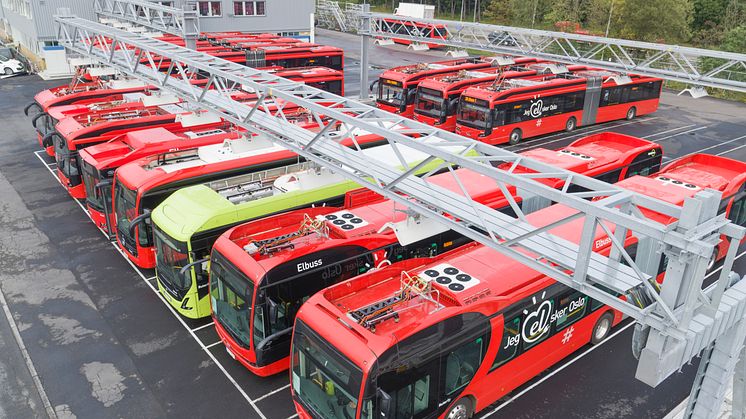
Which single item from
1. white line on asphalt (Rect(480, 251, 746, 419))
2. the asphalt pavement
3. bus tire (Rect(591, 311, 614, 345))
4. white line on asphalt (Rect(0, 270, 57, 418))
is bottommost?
white line on asphalt (Rect(0, 270, 57, 418))

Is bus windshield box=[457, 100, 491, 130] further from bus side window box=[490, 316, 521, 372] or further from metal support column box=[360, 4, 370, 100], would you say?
bus side window box=[490, 316, 521, 372]

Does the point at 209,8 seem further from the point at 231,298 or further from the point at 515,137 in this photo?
the point at 231,298

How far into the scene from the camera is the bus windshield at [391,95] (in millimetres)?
26891

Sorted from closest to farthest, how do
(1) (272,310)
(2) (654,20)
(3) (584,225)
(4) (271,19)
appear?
1. (3) (584,225)
2. (1) (272,310)
3. (4) (271,19)
4. (2) (654,20)

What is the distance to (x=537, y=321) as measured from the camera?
9758 mm

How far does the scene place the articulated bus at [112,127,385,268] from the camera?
43.4 ft

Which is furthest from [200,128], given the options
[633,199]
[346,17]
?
[346,17]

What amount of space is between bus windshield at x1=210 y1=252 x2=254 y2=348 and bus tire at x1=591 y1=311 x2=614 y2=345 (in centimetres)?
695

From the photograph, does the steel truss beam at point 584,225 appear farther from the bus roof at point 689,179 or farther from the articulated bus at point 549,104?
the articulated bus at point 549,104

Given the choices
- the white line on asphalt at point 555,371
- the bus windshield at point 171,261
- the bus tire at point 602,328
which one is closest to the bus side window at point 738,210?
the white line on asphalt at point 555,371

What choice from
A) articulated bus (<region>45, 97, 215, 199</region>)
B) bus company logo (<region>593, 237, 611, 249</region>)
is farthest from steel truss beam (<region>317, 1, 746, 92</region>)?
articulated bus (<region>45, 97, 215, 199</region>)

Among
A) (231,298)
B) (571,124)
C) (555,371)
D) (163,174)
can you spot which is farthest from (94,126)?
(571,124)

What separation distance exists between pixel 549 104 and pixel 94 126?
62.6 feet

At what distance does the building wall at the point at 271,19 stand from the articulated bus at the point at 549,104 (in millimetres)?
22411
